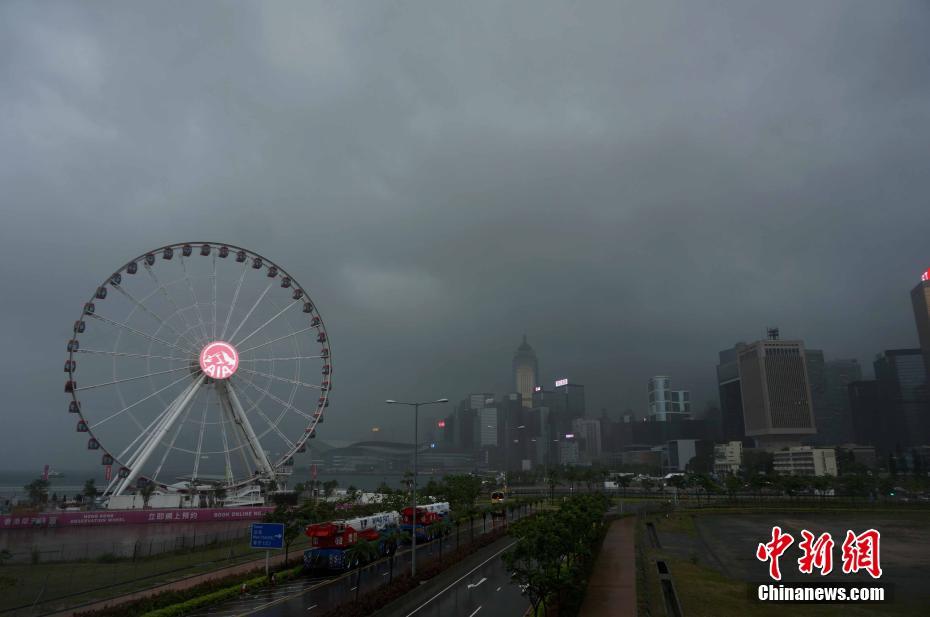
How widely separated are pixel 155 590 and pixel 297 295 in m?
49.5

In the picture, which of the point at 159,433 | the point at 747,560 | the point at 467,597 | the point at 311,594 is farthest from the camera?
the point at 159,433

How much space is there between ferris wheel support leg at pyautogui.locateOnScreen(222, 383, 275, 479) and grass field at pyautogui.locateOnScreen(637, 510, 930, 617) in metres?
49.8

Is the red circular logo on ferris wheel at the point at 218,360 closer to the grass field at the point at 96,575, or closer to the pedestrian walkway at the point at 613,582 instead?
the grass field at the point at 96,575

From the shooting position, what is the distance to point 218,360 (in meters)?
74.6

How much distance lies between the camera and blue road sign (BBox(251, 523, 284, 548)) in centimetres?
3947

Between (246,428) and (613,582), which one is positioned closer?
(613,582)

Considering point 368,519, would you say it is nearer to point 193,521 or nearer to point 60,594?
point 60,594

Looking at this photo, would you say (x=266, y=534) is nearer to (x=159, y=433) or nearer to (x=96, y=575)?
(x=96, y=575)

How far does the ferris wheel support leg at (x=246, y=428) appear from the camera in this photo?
76625mm

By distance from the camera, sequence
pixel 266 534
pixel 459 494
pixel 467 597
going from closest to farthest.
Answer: pixel 467 597
pixel 266 534
pixel 459 494

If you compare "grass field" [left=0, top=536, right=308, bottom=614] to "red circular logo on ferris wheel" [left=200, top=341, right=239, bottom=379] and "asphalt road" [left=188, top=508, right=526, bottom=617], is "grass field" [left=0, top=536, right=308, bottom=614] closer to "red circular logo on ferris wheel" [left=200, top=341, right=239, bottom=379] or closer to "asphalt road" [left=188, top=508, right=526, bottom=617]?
"asphalt road" [left=188, top=508, right=526, bottom=617]

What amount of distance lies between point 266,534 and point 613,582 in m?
23.6

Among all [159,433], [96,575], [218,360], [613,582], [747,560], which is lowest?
[747,560]

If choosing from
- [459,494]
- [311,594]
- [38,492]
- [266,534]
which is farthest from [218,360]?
[38,492]
